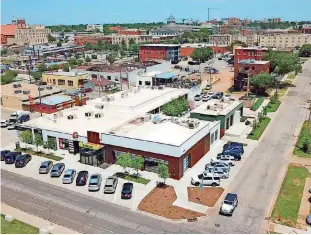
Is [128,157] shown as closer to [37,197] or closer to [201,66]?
[37,197]

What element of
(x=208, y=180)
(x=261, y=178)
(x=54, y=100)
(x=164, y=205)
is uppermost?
(x=54, y=100)

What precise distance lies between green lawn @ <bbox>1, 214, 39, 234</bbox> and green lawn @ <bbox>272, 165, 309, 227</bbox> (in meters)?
19.7

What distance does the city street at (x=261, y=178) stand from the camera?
93.4 feet

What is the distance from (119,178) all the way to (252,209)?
1407 cm

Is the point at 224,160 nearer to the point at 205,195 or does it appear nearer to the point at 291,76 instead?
the point at 205,195

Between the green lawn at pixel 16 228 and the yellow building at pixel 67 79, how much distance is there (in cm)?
5527

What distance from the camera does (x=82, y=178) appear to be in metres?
35.8

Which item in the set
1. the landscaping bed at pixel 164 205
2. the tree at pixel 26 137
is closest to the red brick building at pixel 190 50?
the tree at pixel 26 137

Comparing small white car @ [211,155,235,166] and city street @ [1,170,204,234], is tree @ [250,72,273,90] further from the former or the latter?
city street @ [1,170,204,234]

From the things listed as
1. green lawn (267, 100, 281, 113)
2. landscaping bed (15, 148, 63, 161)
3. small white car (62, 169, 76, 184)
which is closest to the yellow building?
landscaping bed (15, 148, 63, 161)

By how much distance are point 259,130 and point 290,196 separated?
66.5 feet

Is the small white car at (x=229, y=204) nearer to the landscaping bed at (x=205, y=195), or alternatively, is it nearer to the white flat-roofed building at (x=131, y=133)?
the landscaping bed at (x=205, y=195)

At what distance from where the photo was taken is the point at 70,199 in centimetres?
3284

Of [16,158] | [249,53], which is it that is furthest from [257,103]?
[16,158]
